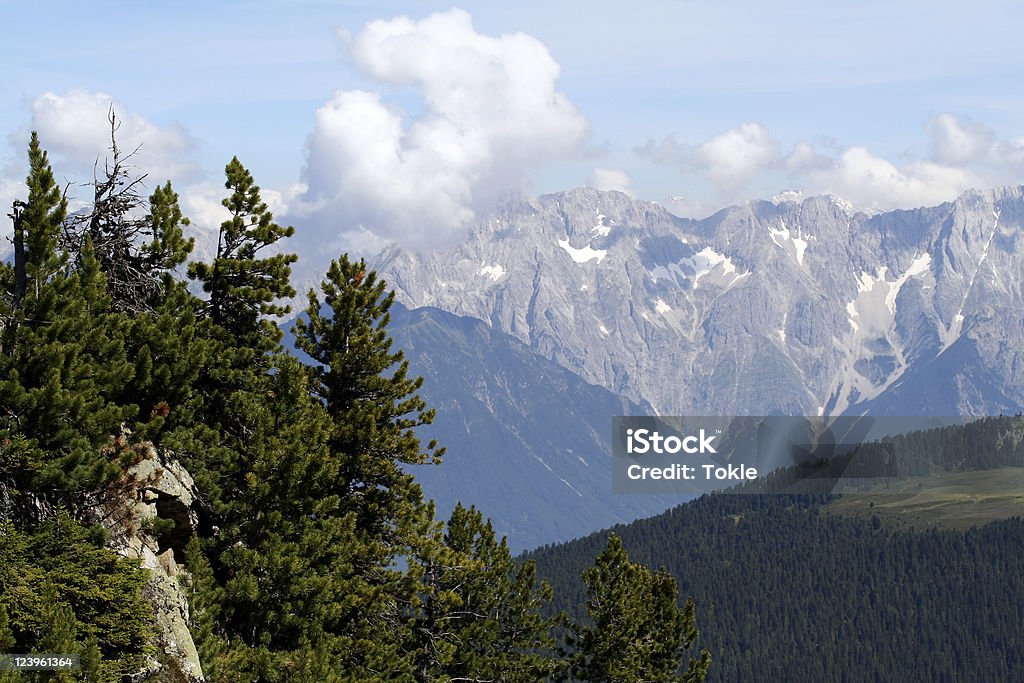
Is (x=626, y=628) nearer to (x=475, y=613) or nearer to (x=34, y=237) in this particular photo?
(x=475, y=613)

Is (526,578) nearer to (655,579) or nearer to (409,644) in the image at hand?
(409,644)

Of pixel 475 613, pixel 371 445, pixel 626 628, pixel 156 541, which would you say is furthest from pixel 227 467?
pixel 626 628

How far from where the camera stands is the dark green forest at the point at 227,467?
98.7ft

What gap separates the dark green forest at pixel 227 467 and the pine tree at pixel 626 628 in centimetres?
388

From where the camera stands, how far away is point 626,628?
2623 inches

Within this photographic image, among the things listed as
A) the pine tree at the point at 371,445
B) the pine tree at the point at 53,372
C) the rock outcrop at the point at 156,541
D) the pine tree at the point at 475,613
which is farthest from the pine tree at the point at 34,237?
the pine tree at the point at 475,613

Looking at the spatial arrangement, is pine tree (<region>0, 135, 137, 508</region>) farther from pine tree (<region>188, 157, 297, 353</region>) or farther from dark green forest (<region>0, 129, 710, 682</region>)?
pine tree (<region>188, 157, 297, 353</region>)

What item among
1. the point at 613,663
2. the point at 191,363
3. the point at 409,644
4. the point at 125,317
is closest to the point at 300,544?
the point at 191,363

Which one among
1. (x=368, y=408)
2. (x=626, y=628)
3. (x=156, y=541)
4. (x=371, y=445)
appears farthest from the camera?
(x=626, y=628)

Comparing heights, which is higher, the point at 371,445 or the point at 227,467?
the point at 371,445

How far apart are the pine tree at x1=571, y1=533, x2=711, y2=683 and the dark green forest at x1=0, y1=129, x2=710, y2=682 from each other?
388 cm

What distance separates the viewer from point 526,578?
6044 centimetres

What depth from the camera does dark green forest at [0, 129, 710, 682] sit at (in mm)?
30078

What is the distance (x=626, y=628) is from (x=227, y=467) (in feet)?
111
